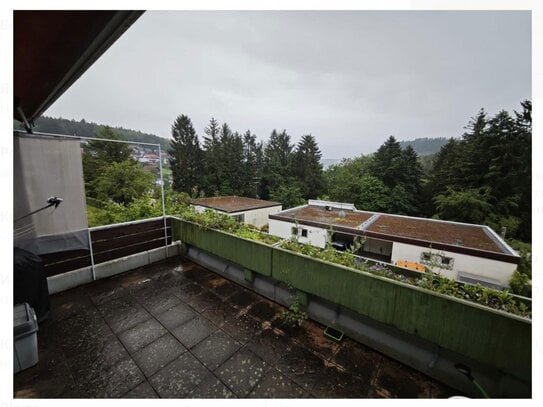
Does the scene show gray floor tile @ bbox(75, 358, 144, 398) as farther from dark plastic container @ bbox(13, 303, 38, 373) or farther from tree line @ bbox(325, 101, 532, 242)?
tree line @ bbox(325, 101, 532, 242)

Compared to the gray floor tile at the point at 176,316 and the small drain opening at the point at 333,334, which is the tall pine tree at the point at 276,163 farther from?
the small drain opening at the point at 333,334

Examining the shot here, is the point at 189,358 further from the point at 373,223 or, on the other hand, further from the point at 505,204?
the point at 505,204

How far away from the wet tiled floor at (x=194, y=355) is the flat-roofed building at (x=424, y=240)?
1.86 metres

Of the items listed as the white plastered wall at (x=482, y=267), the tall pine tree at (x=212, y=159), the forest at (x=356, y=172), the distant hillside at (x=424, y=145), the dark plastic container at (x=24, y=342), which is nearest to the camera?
the dark plastic container at (x=24, y=342)

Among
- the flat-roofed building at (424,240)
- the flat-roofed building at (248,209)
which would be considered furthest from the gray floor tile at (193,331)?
the flat-roofed building at (248,209)

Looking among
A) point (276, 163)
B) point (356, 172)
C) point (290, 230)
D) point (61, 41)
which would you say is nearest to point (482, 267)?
point (290, 230)

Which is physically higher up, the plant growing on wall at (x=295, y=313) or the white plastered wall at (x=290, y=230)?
the plant growing on wall at (x=295, y=313)

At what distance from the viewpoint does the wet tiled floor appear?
1.74 m

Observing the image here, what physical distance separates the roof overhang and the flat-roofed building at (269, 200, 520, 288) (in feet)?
10.8

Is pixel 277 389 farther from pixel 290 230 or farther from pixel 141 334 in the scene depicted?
pixel 290 230

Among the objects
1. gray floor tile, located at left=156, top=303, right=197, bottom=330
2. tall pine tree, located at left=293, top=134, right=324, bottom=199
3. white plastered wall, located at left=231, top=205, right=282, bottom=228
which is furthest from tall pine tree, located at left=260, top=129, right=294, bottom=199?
gray floor tile, located at left=156, top=303, right=197, bottom=330

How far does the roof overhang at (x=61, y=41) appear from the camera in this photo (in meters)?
1.05

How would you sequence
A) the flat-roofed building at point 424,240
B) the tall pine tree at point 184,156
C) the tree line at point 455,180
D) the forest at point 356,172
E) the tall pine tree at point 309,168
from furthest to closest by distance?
the tall pine tree at point 309,168 < the tall pine tree at point 184,156 < the forest at point 356,172 < the tree line at point 455,180 < the flat-roofed building at point 424,240
